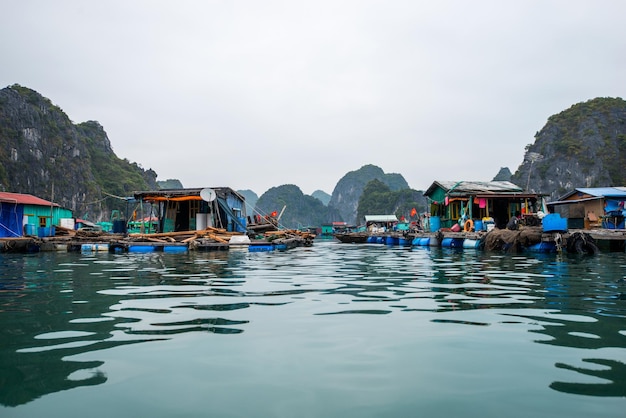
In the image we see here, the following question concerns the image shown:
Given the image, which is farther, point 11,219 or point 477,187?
point 477,187

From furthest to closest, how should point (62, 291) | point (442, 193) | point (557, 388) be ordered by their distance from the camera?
point (442, 193), point (62, 291), point (557, 388)

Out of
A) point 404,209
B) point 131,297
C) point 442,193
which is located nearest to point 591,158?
point 404,209

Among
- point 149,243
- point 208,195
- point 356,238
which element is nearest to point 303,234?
point 356,238

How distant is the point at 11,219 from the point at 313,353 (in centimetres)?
2952

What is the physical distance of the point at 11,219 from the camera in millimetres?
26141

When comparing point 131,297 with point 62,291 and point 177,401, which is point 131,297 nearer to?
point 62,291

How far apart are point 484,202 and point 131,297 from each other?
902 inches

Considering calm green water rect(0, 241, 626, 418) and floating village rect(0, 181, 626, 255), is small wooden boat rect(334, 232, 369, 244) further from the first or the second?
calm green water rect(0, 241, 626, 418)

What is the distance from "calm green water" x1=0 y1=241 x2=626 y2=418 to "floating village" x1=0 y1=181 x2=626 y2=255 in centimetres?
1177

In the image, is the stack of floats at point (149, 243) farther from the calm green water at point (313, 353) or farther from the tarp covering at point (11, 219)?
the calm green water at point (313, 353)

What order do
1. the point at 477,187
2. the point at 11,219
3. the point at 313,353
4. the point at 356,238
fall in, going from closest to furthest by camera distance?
the point at 313,353 → the point at 11,219 → the point at 477,187 → the point at 356,238

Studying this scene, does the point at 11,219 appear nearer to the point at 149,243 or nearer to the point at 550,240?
the point at 149,243

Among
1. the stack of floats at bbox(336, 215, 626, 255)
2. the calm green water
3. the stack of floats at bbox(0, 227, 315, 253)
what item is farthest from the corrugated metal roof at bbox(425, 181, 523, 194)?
the calm green water

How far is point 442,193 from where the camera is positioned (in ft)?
99.5
